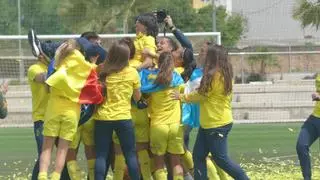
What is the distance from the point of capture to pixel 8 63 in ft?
77.9

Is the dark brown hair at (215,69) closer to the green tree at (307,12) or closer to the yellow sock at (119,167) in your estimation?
the yellow sock at (119,167)

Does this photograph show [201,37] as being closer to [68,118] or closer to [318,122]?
[318,122]

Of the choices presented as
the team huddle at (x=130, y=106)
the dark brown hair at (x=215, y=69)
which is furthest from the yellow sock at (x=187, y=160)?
the dark brown hair at (x=215, y=69)

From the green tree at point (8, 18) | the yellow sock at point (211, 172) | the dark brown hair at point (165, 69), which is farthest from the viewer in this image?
the green tree at point (8, 18)

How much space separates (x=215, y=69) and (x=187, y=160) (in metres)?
1.59

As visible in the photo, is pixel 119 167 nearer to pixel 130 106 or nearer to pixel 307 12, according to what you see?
pixel 130 106

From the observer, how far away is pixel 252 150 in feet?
51.3

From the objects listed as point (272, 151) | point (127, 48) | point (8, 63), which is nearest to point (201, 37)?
point (8, 63)

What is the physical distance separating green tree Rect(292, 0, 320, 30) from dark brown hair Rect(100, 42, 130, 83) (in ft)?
69.8

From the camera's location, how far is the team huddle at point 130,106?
8.92m

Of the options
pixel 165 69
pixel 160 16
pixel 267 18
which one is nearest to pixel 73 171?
pixel 165 69

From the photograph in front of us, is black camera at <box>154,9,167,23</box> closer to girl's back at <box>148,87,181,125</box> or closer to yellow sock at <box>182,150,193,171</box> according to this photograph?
girl's back at <box>148,87,181,125</box>

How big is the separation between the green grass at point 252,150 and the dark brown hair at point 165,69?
9.09 feet

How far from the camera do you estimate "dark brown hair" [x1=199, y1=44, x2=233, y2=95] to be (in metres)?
9.15
